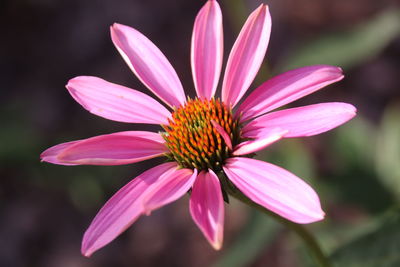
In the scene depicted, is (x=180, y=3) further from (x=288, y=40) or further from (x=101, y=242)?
(x=101, y=242)

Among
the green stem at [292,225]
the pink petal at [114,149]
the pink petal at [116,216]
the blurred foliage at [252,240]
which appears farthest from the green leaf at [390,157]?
the pink petal at [116,216]

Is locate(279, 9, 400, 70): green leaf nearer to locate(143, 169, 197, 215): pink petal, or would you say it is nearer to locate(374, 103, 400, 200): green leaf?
locate(374, 103, 400, 200): green leaf

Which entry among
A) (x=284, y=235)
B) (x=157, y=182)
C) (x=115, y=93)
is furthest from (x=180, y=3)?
(x=157, y=182)

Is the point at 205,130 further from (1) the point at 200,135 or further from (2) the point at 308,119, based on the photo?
(2) the point at 308,119

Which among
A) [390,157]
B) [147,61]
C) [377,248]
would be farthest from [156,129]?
[377,248]

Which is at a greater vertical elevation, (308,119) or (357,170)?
(308,119)

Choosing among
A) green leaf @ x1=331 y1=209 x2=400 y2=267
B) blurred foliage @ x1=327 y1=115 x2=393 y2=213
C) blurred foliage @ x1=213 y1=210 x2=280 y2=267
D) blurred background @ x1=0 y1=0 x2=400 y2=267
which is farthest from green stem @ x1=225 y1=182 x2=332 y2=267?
blurred foliage @ x1=327 y1=115 x2=393 y2=213

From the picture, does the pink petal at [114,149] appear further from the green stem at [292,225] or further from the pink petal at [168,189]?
the green stem at [292,225]
